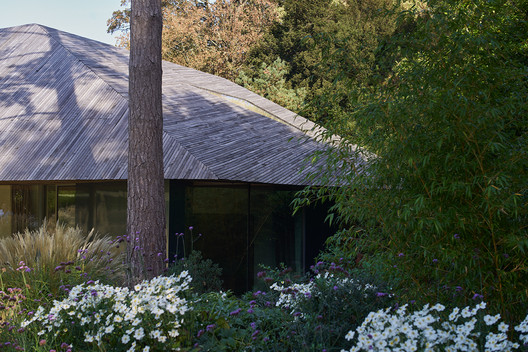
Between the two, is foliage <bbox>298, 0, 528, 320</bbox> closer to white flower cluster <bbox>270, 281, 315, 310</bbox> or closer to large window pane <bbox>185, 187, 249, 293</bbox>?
white flower cluster <bbox>270, 281, 315, 310</bbox>

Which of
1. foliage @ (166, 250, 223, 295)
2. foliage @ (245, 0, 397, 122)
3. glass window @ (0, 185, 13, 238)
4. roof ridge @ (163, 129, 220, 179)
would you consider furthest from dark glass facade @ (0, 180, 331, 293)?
foliage @ (245, 0, 397, 122)

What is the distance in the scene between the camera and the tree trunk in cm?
537

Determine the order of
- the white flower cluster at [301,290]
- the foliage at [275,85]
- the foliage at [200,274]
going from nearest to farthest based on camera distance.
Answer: the white flower cluster at [301,290]
the foliage at [200,274]
the foliage at [275,85]

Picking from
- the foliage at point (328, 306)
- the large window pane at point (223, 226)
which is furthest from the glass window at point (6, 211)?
the foliage at point (328, 306)

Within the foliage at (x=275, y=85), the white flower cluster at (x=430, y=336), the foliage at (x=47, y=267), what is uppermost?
the foliage at (x=275, y=85)

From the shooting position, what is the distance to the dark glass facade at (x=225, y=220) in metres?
7.91

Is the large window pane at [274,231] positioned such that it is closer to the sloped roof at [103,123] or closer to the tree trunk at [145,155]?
the sloped roof at [103,123]

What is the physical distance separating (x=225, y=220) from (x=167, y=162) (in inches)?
62.4

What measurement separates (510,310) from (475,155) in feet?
3.32

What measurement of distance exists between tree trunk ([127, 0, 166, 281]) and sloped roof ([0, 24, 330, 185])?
1.49 m

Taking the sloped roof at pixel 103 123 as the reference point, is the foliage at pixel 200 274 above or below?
below

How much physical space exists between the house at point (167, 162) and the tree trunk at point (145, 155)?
1.48m

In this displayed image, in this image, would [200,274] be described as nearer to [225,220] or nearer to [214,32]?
[225,220]

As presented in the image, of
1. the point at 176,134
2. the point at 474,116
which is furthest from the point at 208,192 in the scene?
the point at 474,116
